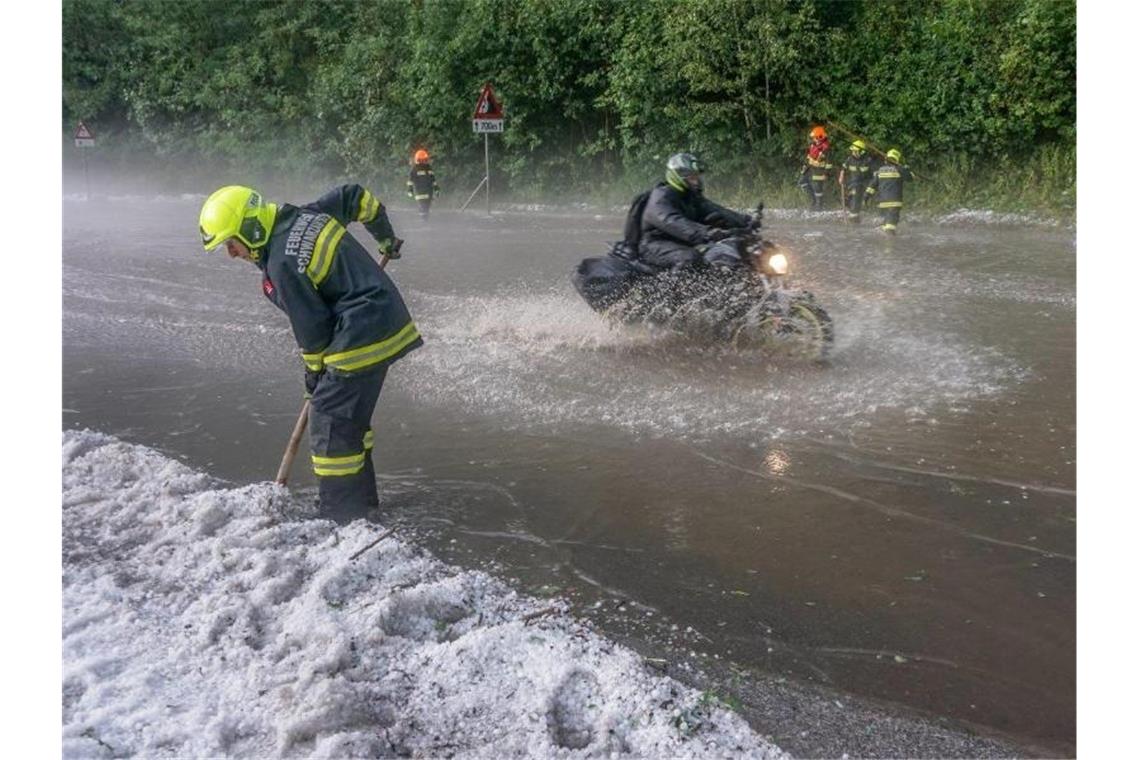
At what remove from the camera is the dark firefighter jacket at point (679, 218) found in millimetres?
8164

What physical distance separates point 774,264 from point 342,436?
3.92 m

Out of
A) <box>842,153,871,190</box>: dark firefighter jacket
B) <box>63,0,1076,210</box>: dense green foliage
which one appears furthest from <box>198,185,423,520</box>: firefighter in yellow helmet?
<box>842,153,871,190</box>: dark firefighter jacket

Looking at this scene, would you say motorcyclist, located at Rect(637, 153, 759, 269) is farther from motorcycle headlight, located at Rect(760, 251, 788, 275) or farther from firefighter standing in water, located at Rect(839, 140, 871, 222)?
firefighter standing in water, located at Rect(839, 140, 871, 222)

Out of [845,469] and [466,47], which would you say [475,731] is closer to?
[845,469]

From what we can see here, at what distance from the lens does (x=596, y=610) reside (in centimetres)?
420

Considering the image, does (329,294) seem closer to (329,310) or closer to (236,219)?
(329,310)

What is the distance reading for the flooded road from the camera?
3955mm

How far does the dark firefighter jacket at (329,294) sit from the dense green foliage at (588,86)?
12.4 meters

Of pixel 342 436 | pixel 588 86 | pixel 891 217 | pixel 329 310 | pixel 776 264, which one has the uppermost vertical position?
pixel 588 86

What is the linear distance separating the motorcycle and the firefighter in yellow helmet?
3397 mm

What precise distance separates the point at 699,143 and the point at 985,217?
21.0 feet

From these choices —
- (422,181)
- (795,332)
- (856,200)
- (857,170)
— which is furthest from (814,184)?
(795,332)

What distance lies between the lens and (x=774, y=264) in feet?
25.4

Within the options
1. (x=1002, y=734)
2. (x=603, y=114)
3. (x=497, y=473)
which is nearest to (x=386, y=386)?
(x=497, y=473)
